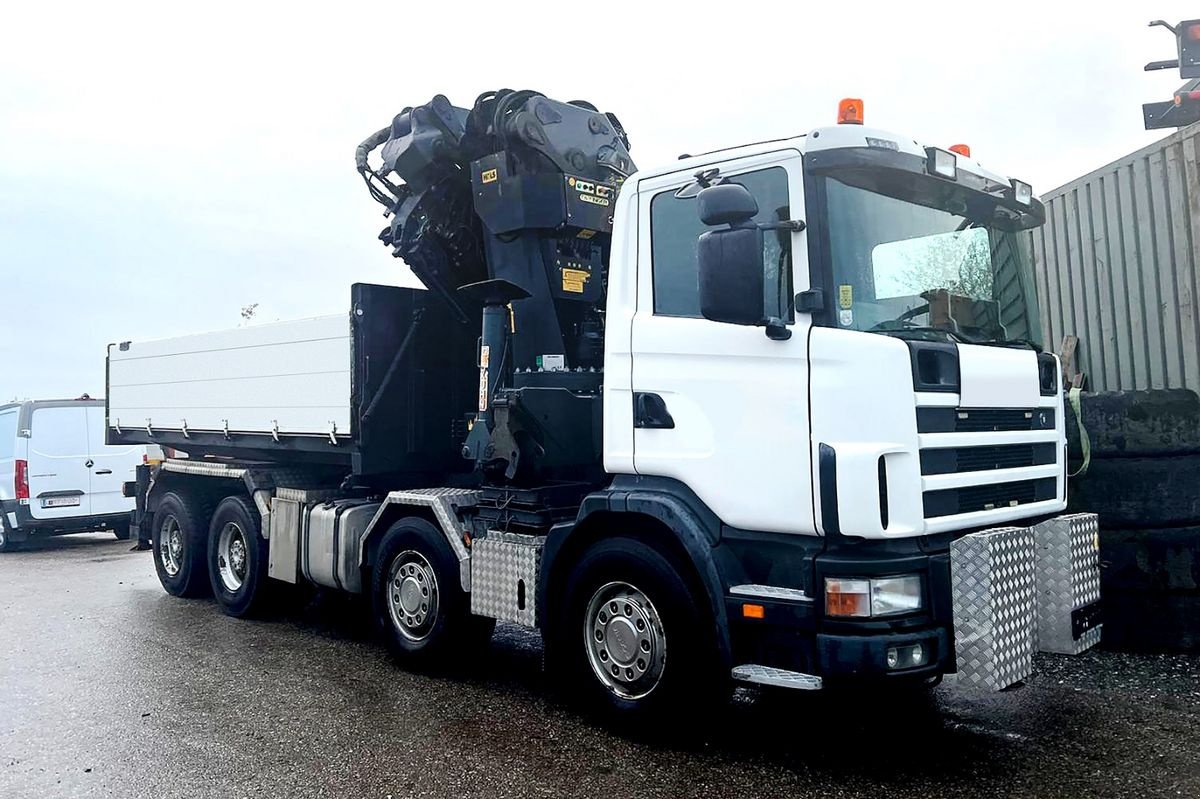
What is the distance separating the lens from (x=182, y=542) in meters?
9.32

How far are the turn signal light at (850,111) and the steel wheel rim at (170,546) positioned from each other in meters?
7.43

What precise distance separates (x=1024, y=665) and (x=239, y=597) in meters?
6.35

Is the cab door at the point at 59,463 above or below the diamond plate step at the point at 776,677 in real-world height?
above

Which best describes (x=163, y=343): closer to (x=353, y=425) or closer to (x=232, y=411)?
(x=232, y=411)

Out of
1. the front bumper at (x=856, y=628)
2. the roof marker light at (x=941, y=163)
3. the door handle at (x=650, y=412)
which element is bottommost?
the front bumper at (x=856, y=628)

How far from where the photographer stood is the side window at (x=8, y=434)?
45.5 feet

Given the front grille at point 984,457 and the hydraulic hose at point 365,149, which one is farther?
the hydraulic hose at point 365,149

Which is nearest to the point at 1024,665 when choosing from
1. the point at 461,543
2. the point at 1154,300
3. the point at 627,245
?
the point at 627,245

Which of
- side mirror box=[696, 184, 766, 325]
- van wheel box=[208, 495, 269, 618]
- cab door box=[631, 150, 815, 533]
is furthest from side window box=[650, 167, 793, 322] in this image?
van wheel box=[208, 495, 269, 618]

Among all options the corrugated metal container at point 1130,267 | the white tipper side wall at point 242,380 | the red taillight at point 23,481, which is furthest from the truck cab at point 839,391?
the red taillight at point 23,481

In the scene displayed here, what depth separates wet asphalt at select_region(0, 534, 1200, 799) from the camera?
440 cm

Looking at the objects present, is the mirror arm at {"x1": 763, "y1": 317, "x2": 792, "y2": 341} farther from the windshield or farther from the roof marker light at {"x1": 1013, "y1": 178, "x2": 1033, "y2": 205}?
the roof marker light at {"x1": 1013, "y1": 178, "x2": 1033, "y2": 205}

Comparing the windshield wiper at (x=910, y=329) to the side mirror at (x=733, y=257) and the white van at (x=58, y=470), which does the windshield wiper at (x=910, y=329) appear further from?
the white van at (x=58, y=470)

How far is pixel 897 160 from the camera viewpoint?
4516 mm
